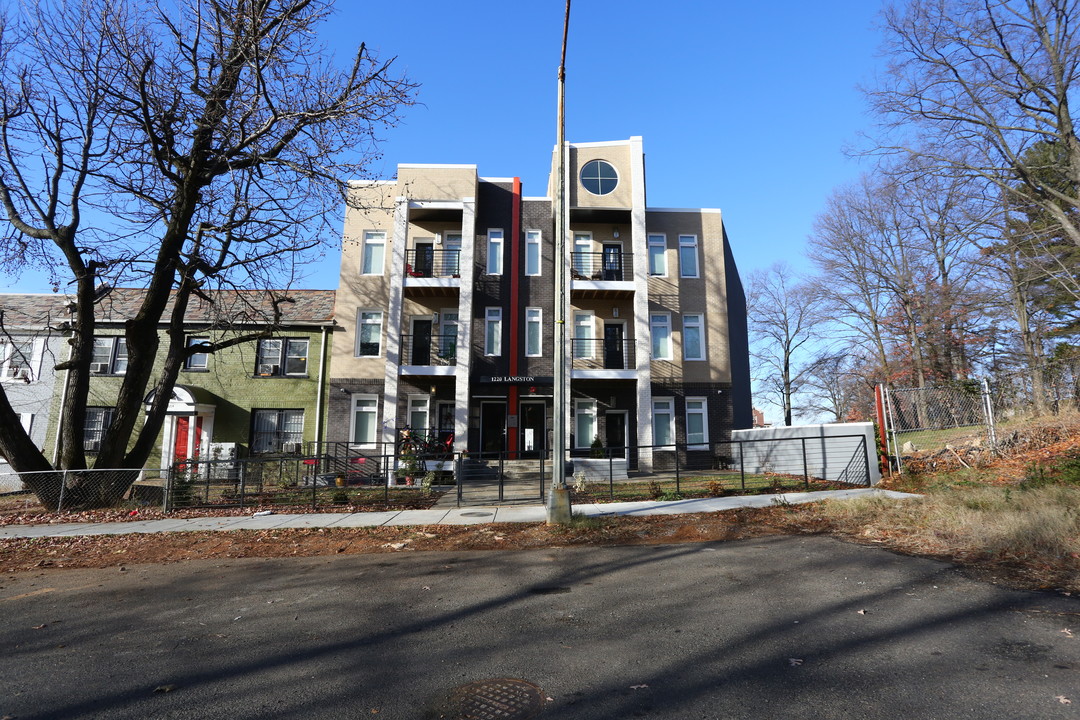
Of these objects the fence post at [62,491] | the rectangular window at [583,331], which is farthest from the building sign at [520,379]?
the fence post at [62,491]

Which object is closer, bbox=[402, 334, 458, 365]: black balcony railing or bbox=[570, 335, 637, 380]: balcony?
bbox=[402, 334, 458, 365]: black balcony railing

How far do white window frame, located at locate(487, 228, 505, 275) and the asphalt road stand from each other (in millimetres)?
15768

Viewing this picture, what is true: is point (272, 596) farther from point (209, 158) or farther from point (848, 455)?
point (848, 455)

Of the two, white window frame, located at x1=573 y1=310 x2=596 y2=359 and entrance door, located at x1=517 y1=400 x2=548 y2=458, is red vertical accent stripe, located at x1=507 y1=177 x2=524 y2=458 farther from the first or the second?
white window frame, located at x1=573 y1=310 x2=596 y2=359

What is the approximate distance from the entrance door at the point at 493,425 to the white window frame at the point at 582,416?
2586 mm

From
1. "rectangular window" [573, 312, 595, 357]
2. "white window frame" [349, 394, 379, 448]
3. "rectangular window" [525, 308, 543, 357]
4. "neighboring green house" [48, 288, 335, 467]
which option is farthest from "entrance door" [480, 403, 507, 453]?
"neighboring green house" [48, 288, 335, 467]

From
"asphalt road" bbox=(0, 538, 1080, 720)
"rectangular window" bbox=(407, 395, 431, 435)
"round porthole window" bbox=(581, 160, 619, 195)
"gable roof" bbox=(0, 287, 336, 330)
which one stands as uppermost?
"round porthole window" bbox=(581, 160, 619, 195)

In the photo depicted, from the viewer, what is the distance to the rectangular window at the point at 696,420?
21.6 metres

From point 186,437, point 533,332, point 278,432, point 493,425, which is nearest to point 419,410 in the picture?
point 493,425

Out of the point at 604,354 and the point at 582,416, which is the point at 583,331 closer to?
the point at 604,354

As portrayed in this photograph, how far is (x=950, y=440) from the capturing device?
14.2 metres

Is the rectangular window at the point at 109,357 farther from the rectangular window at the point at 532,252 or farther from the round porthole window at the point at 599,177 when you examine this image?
the round porthole window at the point at 599,177

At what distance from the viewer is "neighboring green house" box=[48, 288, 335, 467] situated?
68.5 feet

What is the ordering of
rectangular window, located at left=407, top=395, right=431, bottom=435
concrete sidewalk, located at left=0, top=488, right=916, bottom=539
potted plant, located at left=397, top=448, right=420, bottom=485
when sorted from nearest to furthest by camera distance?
concrete sidewalk, located at left=0, top=488, right=916, bottom=539 → potted plant, located at left=397, top=448, right=420, bottom=485 → rectangular window, located at left=407, top=395, right=431, bottom=435
